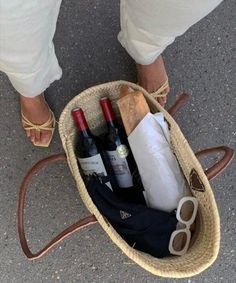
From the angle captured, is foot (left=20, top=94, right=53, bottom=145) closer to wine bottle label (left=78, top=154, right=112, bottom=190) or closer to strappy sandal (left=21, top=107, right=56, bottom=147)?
strappy sandal (left=21, top=107, right=56, bottom=147)

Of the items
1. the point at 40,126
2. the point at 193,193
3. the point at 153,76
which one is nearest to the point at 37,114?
the point at 40,126

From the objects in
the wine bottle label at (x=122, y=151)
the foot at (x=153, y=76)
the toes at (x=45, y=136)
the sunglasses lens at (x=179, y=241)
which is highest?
the foot at (x=153, y=76)

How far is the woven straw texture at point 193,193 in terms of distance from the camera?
90 centimetres

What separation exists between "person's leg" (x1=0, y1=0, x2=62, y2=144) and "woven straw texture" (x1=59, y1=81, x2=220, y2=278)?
4.8 inches

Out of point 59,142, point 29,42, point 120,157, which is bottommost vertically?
point 59,142

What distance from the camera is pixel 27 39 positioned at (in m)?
0.70

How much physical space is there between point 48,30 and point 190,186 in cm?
43

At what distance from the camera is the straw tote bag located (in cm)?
90

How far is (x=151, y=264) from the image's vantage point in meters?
0.90

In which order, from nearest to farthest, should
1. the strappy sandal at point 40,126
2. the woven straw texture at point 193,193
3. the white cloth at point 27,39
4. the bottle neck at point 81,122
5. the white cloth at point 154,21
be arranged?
the white cloth at point 27,39 → the white cloth at point 154,21 → the woven straw texture at point 193,193 → the bottle neck at point 81,122 → the strappy sandal at point 40,126

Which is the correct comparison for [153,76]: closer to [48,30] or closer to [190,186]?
[190,186]

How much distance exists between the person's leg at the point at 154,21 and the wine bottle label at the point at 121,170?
0.63ft

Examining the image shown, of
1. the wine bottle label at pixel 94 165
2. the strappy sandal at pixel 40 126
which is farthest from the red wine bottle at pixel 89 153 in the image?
the strappy sandal at pixel 40 126

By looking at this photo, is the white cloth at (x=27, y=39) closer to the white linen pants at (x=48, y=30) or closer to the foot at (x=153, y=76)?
the white linen pants at (x=48, y=30)
